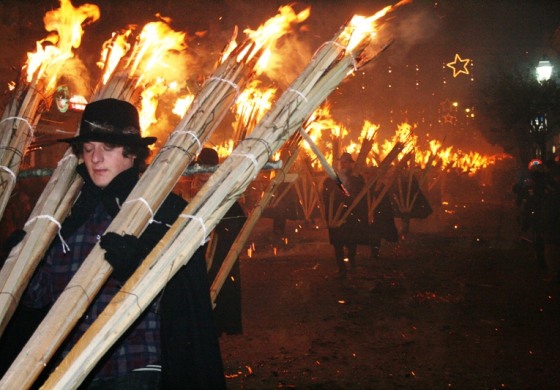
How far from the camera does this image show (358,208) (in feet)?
30.5

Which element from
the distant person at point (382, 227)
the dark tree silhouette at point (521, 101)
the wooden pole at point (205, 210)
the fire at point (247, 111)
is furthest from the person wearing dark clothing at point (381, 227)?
the dark tree silhouette at point (521, 101)

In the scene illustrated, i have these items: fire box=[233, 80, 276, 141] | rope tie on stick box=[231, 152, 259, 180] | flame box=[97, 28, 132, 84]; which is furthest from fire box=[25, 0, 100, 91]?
fire box=[233, 80, 276, 141]

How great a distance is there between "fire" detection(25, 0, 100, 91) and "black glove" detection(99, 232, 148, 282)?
123cm

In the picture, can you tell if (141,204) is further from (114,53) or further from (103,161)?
(114,53)

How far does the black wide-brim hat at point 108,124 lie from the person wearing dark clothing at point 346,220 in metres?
6.24

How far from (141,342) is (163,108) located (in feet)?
51.1

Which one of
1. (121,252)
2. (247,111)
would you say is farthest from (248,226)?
(247,111)

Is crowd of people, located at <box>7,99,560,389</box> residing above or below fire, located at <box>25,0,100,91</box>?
below

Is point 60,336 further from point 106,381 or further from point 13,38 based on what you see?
point 13,38

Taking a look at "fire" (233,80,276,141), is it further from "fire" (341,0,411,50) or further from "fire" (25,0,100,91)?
"fire" (341,0,411,50)

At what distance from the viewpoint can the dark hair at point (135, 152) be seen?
2.44m

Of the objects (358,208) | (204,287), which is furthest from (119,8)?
(204,287)

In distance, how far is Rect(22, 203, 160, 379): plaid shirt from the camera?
215 cm

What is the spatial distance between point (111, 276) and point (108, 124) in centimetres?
75
